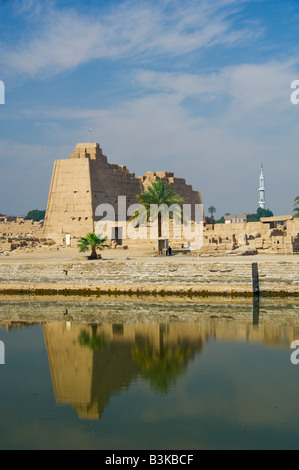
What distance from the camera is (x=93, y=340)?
13.6m

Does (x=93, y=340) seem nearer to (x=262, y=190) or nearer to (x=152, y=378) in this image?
(x=152, y=378)

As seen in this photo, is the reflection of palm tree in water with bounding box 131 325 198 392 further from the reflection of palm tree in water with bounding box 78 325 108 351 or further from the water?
the reflection of palm tree in water with bounding box 78 325 108 351

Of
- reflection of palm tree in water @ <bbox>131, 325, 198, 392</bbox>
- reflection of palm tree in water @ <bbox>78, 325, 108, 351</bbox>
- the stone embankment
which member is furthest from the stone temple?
reflection of palm tree in water @ <bbox>131, 325, 198, 392</bbox>

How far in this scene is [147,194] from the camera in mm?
28547

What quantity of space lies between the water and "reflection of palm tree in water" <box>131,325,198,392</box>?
24 mm

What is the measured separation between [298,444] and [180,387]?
2907 mm

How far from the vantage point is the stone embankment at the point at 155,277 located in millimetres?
18219

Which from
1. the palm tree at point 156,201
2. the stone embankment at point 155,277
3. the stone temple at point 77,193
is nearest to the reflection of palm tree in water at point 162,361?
the stone embankment at point 155,277

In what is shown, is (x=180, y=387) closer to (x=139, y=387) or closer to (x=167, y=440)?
(x=139, y=387)

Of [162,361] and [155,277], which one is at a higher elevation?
[155,277]

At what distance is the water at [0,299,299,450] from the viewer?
25.2ft

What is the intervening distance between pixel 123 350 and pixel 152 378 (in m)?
2.25

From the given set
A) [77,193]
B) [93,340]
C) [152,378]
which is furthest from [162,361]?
[77,193]

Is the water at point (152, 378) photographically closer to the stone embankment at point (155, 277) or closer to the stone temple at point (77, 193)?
the stone embankment at point (155, 277)
